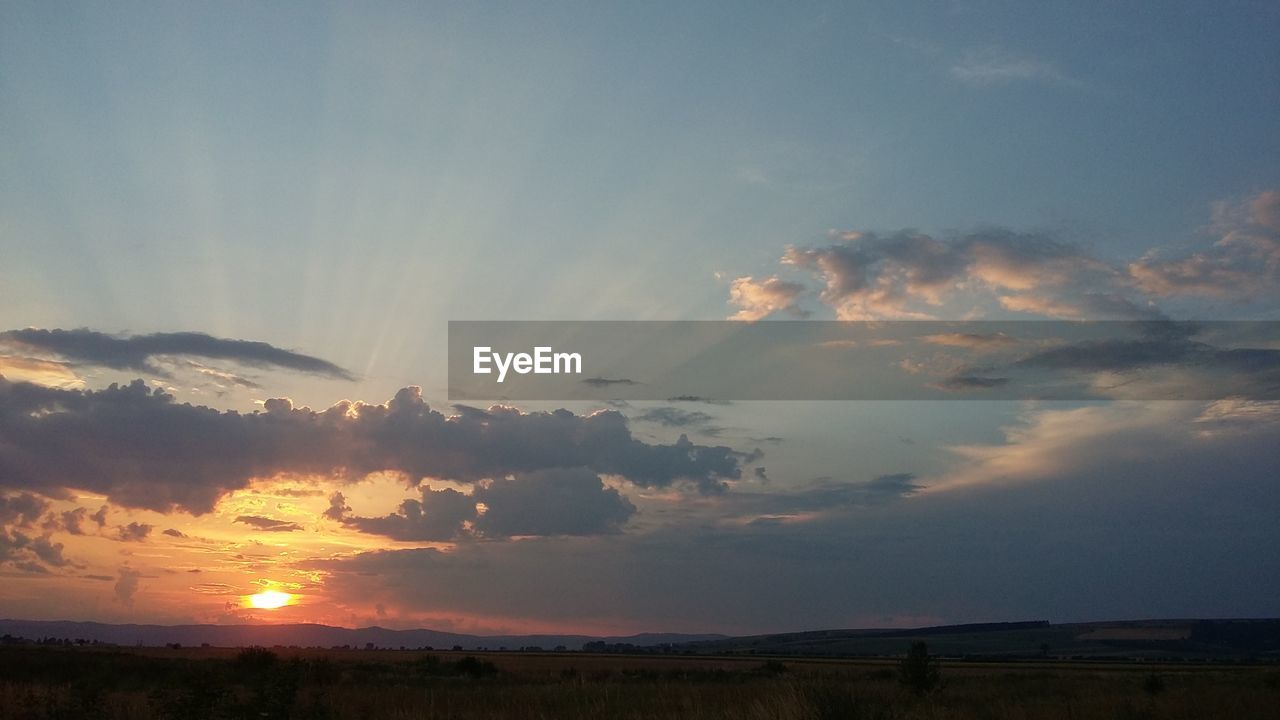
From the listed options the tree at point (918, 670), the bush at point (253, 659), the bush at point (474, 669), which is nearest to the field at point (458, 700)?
the bush at point (253, 659)

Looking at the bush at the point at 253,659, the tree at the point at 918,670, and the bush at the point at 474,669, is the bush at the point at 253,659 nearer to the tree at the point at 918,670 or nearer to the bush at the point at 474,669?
the bush at the point at 474,669

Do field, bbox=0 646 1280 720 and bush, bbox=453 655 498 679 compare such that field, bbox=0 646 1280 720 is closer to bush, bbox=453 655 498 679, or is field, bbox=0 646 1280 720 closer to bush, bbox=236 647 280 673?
bush, bbox=236 647 280 673

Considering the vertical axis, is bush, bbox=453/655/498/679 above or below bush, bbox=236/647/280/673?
below

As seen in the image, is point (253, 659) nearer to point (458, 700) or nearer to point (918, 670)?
point (458, 700)

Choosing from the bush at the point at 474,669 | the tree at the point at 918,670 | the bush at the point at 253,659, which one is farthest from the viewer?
the bush at the point at 474,669

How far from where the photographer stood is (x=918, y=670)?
30.1 metres

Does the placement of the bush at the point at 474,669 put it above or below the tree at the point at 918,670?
below

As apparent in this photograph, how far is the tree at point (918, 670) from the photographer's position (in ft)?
97.9

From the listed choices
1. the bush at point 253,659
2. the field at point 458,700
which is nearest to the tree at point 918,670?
the field at point 458,700

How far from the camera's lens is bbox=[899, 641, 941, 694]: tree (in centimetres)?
2984

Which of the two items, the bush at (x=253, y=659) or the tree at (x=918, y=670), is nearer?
the tree at (x=918, y=670)

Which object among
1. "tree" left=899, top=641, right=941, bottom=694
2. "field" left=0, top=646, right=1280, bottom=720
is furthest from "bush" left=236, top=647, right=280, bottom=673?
"tree" left=899, top=641, right=941, bottom=694

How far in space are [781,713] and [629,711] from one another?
27.9 feet

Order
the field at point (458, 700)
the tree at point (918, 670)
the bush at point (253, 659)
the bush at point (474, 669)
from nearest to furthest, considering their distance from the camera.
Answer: the field at point (458, 700) < the tree at point (918, 670) < the bush at point (253, 659) < the bush at point (474, 669)
